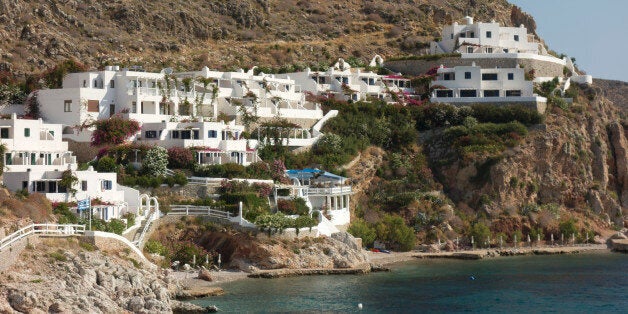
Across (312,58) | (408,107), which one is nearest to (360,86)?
(408,107)

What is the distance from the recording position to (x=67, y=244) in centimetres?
6028

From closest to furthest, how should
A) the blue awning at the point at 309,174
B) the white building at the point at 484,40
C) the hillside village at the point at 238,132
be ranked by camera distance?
the hillside village at the point at 238,132, the blue awning at the point at 309,174, the white building at the point at 484,40

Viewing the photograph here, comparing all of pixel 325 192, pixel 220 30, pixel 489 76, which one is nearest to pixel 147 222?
pixel 325 192

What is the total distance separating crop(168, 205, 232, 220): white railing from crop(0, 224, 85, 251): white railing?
1218 centimetres

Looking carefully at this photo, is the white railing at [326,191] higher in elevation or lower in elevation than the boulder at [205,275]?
higher

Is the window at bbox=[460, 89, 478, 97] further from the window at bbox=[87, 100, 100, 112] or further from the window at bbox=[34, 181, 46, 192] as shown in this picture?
the window at bbox=[34, 181, 46, 192]

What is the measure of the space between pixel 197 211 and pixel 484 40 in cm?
4858

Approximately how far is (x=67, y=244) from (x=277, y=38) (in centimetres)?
7083

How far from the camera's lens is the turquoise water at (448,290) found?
63906mm

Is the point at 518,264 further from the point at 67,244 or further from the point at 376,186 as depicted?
the point at 67,244

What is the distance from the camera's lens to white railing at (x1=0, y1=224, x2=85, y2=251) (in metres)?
56.3

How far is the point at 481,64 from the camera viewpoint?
11138 centimetres

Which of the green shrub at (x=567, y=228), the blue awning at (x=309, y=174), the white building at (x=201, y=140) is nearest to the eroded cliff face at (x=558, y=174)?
the green shrub at (x=567, y=228)

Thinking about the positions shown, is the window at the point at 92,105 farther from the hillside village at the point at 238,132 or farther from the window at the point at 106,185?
the window at the point at 106,185
